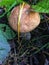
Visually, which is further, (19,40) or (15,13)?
(19,40)

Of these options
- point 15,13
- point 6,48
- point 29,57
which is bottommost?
point 29,57

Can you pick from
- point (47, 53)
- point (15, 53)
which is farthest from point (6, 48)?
point (47, 53)

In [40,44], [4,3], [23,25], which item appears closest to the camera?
[23,25]

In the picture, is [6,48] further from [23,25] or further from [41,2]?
[41,2]

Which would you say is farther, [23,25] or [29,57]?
[29,57]

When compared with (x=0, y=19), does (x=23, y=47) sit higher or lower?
lower

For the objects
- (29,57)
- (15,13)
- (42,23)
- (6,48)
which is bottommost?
(29,57)

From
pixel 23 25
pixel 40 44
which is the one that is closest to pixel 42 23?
pixel 40 44

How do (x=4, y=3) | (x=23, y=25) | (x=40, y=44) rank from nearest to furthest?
(x=23, y=25) < (x=4, y=3) < (x=40, y=44)

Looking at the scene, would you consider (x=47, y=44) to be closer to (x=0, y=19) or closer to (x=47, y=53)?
(x=47, y=53)
